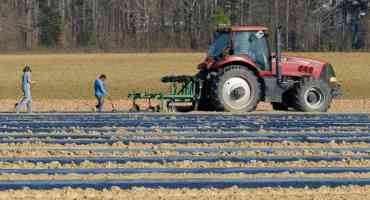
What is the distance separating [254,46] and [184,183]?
1006 centimetres

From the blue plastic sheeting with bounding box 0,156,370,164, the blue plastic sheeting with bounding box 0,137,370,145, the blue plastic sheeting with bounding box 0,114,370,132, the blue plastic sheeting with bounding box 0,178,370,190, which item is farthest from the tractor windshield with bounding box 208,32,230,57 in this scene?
the blue plastic sheeting with bounding box 0,178,370,190

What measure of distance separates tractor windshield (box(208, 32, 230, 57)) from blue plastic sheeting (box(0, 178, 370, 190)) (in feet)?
31.8

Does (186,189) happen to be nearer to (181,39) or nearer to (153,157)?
(153,157)

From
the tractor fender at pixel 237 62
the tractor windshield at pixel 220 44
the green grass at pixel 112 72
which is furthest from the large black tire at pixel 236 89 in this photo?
the green grass at pixel 112 72

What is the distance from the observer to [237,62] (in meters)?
19.0

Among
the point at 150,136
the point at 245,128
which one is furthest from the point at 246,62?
the point at 150,136

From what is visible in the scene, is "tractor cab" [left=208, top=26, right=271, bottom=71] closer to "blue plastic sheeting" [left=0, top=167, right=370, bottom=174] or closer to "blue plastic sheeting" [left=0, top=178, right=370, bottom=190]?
"blue plastic sheeting" [left=0, top=167, right=370, bottom=174]

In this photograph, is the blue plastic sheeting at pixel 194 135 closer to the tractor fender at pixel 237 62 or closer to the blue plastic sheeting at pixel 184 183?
the blue plastic sheeting at pixel 184 183

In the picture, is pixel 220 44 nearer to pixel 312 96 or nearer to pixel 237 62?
pixel 237 62

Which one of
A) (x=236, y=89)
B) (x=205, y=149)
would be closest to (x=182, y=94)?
(x=236, y=89)

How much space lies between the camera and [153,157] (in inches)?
446

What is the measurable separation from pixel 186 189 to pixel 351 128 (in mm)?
7133

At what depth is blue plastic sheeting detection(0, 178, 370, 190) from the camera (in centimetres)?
934

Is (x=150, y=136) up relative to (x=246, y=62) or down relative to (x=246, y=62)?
down
